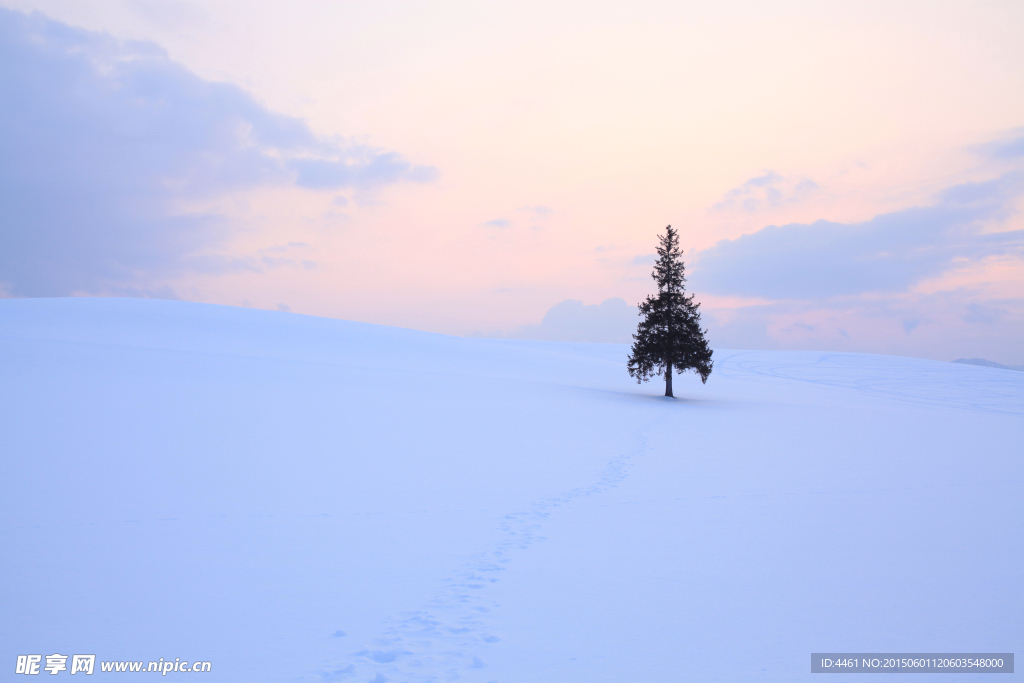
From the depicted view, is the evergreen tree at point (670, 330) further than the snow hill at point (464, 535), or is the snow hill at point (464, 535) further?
the evergreen tree at point (670, 330)

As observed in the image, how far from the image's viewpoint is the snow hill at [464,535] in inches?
205

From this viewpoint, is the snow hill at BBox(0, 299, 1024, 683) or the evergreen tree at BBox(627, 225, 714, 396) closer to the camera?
the snow hill at BBox(0, 299, 1024, 683)

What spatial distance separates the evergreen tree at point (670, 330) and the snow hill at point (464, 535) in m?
9.20

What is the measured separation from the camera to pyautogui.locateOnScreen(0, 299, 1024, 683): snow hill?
17.1ft

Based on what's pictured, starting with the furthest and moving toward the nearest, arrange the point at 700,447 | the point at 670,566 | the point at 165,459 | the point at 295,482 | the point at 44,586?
1. the point at 700,447
2. the point at 165,459
3. the point at 295,482
4. the point at 670,566
5. the point at 44,586

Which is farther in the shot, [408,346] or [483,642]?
[408,346]

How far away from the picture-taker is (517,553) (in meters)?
7.48

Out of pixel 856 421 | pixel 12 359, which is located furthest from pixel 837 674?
pixel 12 359

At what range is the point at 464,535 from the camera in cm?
812

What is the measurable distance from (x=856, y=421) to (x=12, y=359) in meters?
31.8

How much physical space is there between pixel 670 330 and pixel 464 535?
79.0 ft

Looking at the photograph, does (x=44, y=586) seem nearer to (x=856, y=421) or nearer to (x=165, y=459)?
(x=165, y=459)

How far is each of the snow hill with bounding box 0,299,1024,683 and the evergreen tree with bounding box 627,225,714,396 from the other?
30.2 ft

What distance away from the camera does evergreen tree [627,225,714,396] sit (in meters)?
29.7
